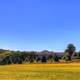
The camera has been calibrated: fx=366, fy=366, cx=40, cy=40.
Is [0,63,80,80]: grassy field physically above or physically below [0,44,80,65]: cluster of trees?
below

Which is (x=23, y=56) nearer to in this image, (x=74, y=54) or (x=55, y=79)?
(x=74, y=54)

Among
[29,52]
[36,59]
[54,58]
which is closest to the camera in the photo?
[54,58]

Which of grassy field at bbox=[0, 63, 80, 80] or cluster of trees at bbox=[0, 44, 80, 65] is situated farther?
cluster of trees at bbox=[0, 44, 80, 65]

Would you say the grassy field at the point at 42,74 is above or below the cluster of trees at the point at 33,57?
below

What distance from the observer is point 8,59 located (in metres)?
157

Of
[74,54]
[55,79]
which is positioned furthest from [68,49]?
[55,79]

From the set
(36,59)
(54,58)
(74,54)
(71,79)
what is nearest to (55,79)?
(71,79)

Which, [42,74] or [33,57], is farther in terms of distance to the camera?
[33,57]

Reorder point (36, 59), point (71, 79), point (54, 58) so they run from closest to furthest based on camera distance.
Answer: point (71, 79) < point (54, 58) < point (36, 59)

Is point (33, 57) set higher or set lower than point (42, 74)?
higher

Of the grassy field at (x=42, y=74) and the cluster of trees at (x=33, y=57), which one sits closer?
the grassy field at (x=42, y=74)

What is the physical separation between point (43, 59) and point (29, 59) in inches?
295

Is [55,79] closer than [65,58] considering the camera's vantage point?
Yes

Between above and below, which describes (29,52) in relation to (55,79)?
above
